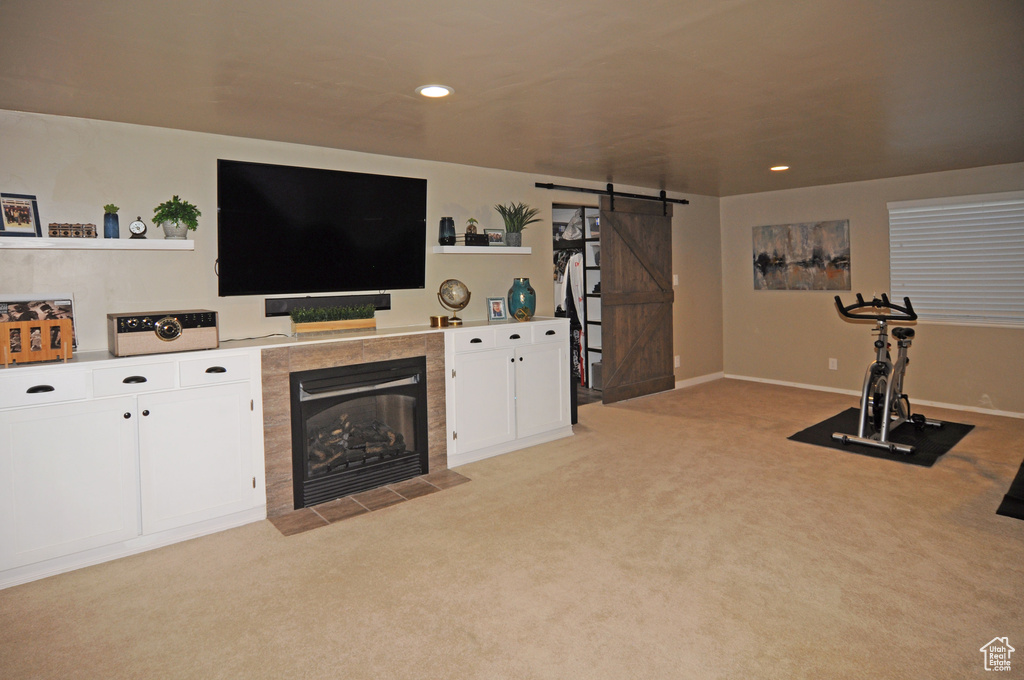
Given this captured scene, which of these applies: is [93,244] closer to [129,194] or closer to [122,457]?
[129,194]

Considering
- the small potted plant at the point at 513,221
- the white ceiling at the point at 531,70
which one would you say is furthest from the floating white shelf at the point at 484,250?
the white ceiling at the point at 531,70

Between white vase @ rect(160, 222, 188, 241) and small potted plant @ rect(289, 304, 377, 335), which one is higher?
white vase @ rect(160, 222, 188, 241)

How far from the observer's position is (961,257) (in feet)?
19.0

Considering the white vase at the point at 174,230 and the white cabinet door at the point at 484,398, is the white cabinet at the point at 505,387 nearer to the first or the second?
the white cabinet door at the point at 484,398

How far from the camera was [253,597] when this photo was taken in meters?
2.65

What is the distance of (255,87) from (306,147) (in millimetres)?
1293

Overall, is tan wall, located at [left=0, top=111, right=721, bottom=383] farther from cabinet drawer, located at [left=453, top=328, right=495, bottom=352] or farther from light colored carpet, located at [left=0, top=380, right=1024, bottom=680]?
light colored carpet, located at [left=0, top=380, right=1024, bottom=680]

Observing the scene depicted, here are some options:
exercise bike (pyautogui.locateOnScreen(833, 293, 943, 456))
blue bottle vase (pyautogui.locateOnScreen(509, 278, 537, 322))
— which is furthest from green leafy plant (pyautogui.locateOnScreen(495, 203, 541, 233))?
exercise bike (pyautogui.locateOnScreen(833, 293, 943, 456))

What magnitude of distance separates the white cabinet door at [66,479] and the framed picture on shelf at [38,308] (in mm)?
427

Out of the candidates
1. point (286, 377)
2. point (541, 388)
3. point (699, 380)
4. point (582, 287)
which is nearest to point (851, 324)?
point (699, 380)

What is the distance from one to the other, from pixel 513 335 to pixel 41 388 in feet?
9.64

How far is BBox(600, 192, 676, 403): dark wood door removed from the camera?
631cm

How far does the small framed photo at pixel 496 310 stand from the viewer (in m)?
5.05

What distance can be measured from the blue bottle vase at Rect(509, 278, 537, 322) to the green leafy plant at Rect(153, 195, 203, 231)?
2.44m
